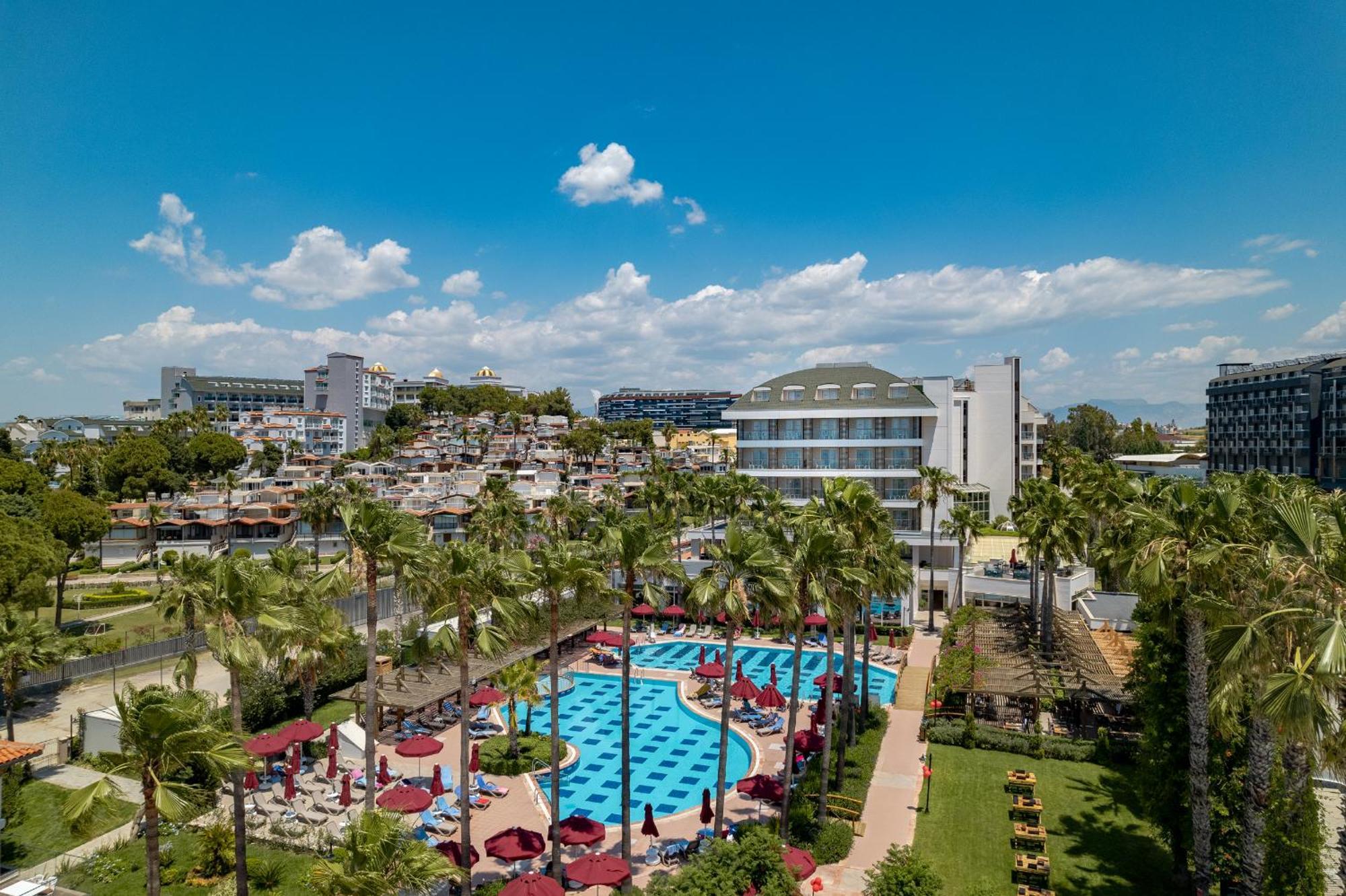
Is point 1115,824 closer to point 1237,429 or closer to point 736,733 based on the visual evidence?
point 736,733

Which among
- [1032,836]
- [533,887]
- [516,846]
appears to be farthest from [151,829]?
[1032,836]

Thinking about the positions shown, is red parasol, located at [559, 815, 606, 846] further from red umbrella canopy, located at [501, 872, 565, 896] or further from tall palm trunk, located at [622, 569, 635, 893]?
red umbrella canopy, located at [501, 872, 565, 896]

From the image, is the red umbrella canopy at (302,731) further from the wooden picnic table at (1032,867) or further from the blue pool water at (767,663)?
the wooden picnic table at (1032,867)

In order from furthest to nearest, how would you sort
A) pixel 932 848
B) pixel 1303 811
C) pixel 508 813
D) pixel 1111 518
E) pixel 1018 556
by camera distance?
pixel 1018 556 → pixel 1111 518 → pixel 508 813 → pixel 932 848 → pixel 1303 811

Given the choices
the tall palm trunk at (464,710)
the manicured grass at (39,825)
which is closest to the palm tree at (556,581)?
the tall palm trunk at (464,710)

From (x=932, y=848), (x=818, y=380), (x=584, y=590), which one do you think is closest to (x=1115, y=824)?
(x=932, y=848)

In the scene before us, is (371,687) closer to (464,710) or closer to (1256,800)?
(464,710)
